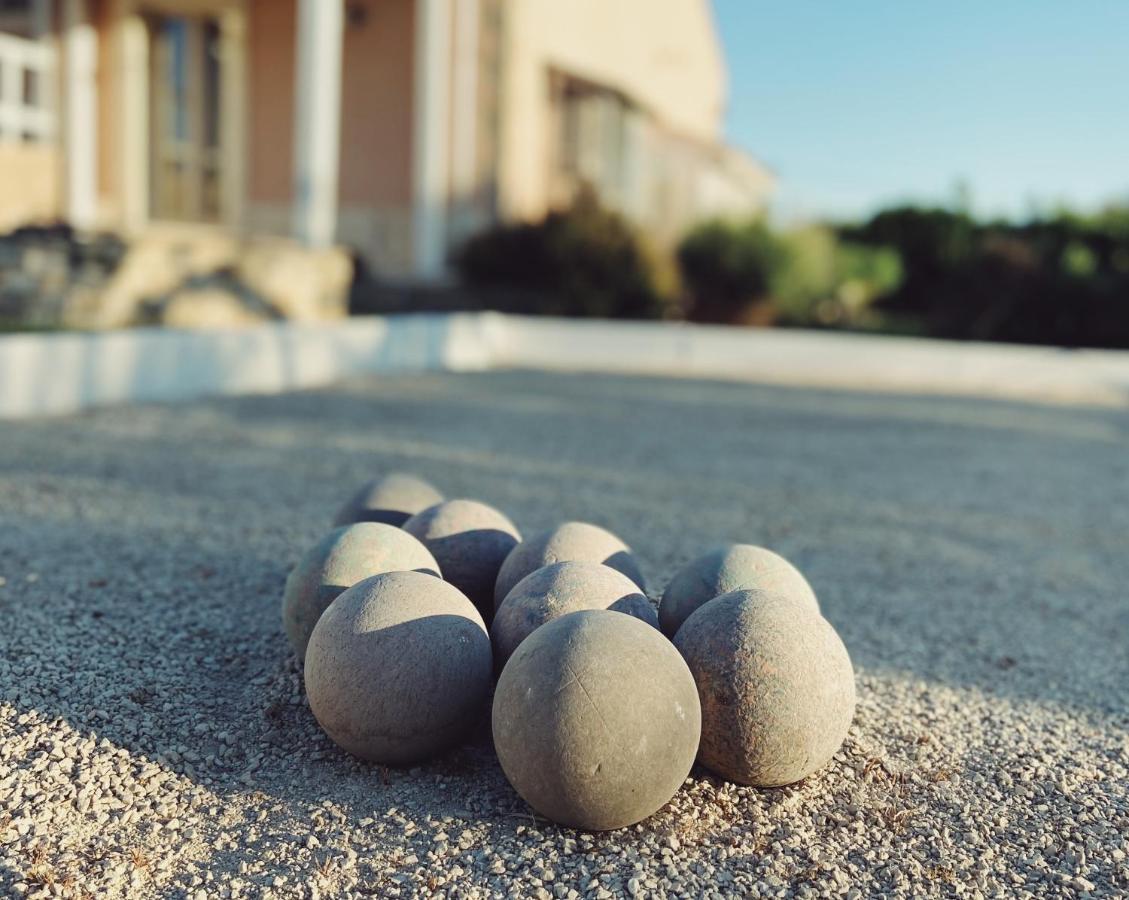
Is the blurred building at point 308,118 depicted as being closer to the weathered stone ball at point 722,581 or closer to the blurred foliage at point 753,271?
the blurred foliage at point 753,271

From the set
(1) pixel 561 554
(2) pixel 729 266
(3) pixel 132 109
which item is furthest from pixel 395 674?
(2) pixel 729 266

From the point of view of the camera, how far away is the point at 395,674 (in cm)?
283

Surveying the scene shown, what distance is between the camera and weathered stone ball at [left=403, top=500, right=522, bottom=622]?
12.1 feet

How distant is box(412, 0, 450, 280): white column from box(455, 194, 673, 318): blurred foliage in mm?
571

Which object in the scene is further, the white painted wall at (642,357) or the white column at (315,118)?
the white column at (315,118)

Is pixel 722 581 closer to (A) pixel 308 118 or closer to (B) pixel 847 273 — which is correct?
(A) pixel 308 118

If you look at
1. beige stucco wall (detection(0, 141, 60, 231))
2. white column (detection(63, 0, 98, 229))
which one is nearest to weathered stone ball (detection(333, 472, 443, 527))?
beige stucco wall (detection(0, 141, 60, 231))

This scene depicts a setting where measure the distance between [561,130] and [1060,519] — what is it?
13.3 meters

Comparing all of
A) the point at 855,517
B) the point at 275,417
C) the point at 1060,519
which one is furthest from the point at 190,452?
the point at 1060,519

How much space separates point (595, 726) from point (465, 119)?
1467 cm

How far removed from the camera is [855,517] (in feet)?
21.2

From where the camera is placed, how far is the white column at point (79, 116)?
46.0 ft

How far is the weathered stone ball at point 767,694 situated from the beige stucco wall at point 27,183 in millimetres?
12581

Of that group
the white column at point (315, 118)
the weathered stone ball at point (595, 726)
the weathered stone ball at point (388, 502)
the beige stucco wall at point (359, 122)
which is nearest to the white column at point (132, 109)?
the beige stucco wall at point (359, 122)
